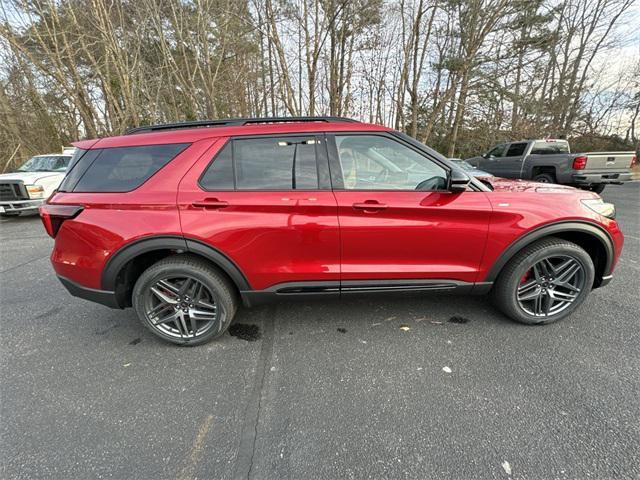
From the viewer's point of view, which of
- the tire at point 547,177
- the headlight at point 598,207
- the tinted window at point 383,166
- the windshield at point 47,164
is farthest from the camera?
the tire at point 547,177

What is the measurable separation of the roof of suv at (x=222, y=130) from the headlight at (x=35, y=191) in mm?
6588

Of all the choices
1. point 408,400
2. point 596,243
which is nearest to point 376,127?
point 408,400

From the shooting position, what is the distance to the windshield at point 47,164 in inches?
317

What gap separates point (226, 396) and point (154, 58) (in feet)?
52.4

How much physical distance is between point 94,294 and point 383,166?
2.61 metres

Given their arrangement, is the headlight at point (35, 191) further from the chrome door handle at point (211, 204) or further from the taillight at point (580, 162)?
the taillight at point (580, 162)

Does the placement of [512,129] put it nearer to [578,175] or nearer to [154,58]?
[578,175]

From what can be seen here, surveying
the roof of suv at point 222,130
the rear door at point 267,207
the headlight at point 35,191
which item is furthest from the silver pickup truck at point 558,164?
the headlight at point 35,191

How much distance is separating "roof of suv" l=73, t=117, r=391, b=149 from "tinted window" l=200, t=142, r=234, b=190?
0.53 ft

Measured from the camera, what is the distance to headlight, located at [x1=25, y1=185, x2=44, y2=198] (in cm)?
688

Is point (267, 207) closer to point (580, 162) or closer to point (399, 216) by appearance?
point (399, 216)

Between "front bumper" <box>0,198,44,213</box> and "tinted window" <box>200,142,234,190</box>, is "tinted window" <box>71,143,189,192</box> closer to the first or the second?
"tinted window" <box>200,142,234,190</box>

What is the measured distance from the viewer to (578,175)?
803 cm

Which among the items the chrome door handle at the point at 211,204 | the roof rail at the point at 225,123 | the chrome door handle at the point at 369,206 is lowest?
the chrome door handle at the point at 369,206
